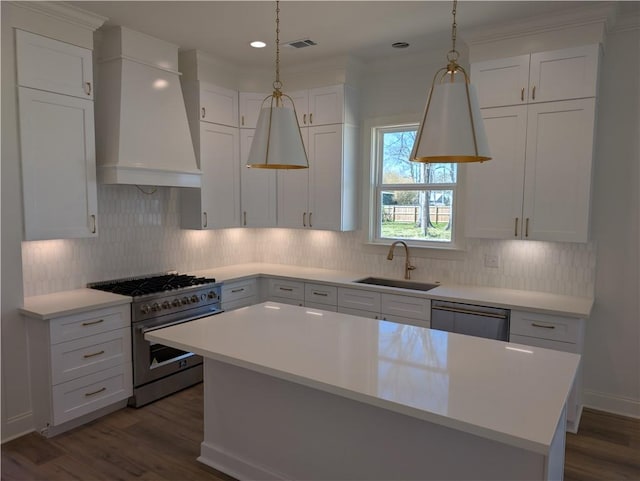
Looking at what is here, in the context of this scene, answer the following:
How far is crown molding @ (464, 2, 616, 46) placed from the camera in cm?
312

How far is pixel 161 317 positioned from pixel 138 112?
1.67m

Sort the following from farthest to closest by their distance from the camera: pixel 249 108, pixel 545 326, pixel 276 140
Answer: pixel 249 108 < pixel 545 326 < pixel 276 140

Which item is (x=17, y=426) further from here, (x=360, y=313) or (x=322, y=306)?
(x=360, y=313)

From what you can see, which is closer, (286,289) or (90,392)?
(90,392)

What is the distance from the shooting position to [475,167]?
12.0ft

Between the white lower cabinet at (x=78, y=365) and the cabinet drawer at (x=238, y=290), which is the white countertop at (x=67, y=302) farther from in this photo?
the cabinet drawer at (x=238, y=290)

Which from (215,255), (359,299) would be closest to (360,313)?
(359,299)

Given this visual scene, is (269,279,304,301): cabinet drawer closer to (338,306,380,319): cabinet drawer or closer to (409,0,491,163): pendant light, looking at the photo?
(338,306,380,319): cabinet drawer

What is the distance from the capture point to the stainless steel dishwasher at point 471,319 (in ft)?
11.0

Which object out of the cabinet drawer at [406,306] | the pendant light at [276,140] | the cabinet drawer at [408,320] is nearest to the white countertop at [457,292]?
the cabinet drawer at [406,306]

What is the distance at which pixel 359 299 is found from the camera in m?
4.04

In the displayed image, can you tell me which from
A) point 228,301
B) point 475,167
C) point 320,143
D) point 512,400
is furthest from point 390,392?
point 320,143

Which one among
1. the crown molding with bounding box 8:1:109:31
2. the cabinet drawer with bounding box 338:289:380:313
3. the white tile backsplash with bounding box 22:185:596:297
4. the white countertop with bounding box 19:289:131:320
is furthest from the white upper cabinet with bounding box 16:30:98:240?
the cabinet drawer with bounding box 338:289:380:313

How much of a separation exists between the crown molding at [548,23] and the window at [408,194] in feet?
Answer: 3.25
